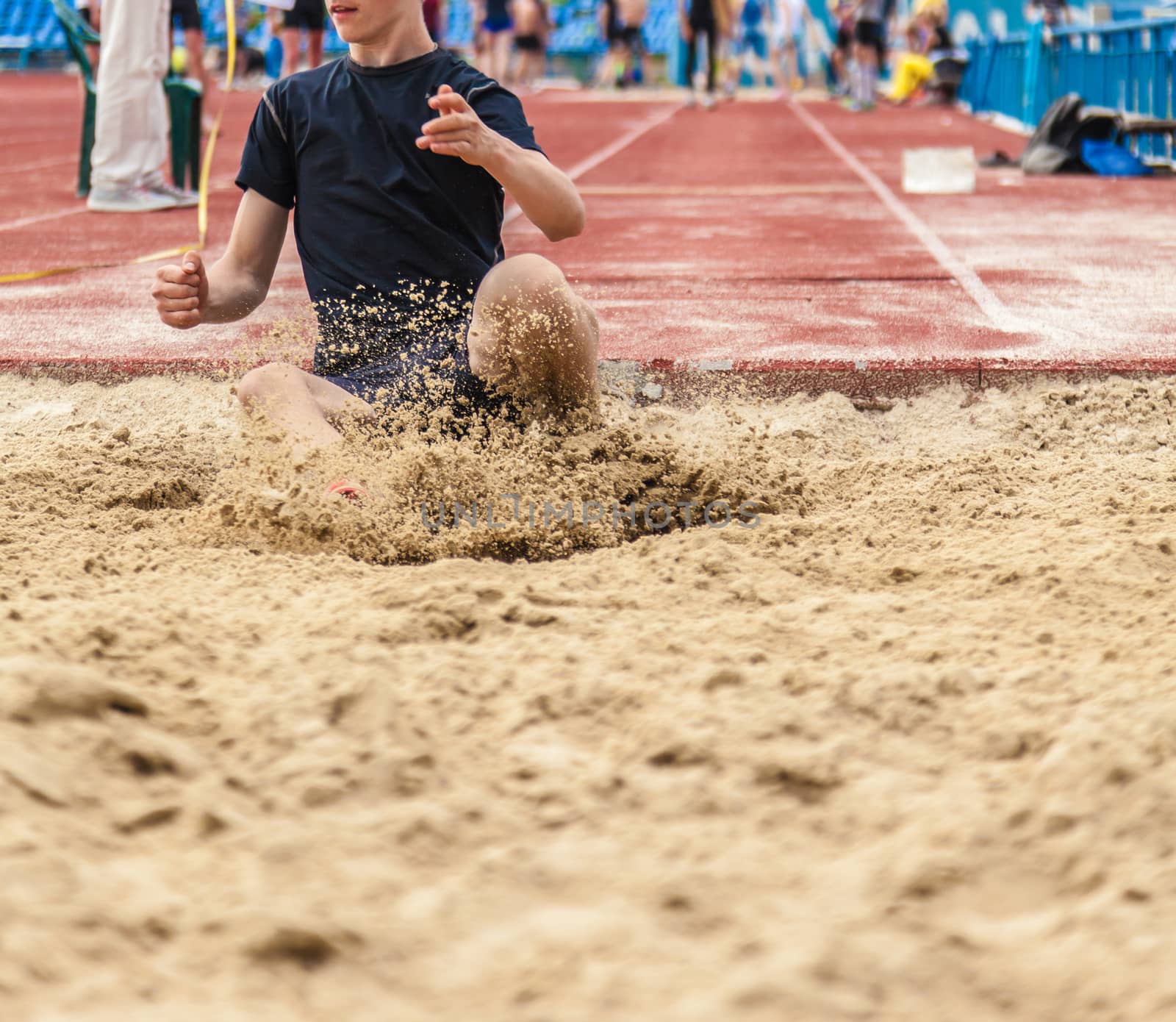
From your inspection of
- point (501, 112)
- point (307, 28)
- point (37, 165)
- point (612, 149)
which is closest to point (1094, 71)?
point (612, 149)

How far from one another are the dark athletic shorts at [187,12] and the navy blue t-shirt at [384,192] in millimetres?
5760

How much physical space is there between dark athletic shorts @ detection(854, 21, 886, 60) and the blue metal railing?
135 centimetres

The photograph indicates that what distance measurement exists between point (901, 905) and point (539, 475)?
134cm

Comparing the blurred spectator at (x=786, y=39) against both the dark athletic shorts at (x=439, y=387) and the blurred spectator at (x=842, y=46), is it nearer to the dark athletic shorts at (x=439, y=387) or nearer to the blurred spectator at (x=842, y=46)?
the blurred spectator at (x=842, y=46)

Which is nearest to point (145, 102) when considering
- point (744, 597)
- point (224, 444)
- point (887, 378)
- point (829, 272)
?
point (829, 272)

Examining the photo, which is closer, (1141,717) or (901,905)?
(901,905)

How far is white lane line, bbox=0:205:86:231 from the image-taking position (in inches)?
222

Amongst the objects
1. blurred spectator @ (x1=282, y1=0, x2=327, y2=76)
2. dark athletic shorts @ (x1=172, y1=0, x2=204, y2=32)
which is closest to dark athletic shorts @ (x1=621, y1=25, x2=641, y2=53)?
blurred spectator @ (x1=282, y1=0, x2=327, y2=76)

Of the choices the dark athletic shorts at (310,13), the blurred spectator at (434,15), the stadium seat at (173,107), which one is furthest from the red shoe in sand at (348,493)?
the blurred spectator at (434,15)

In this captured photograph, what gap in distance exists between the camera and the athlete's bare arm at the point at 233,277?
2352 mm

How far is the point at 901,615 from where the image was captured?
1786 millimetres

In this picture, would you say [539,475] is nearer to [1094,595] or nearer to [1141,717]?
[1094,595]

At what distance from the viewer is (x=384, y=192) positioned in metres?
2.47

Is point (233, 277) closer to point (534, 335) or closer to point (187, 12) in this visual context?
point (534, 335)
